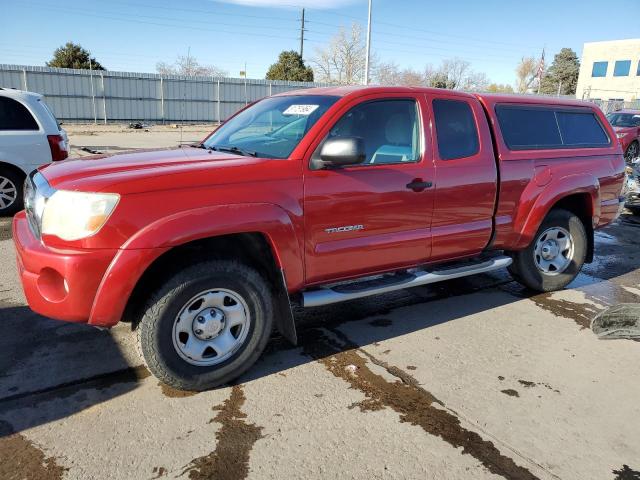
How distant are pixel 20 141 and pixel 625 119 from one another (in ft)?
58.6

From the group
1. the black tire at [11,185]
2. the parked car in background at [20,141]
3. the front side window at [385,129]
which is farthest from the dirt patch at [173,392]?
the black tire at [11,185]

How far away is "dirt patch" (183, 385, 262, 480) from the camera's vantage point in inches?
96.8

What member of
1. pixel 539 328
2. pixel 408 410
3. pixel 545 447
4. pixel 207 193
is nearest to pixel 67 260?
pixel 207 193

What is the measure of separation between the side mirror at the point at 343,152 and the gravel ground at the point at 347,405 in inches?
55.4

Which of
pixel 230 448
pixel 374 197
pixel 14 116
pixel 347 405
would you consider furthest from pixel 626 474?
pixel 14 116

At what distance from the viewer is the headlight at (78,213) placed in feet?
8.90

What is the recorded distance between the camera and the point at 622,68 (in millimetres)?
54000

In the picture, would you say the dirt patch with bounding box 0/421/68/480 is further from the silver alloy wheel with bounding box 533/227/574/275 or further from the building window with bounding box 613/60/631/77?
the building window with bounding box 613/60/631/77

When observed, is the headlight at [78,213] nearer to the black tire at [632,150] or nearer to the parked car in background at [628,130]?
the parked car in background at [628,130]

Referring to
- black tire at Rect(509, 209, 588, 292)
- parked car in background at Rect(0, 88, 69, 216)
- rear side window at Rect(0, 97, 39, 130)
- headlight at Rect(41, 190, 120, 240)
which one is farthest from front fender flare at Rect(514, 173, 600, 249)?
rear side window at Rect(0, 97, 39, 130)

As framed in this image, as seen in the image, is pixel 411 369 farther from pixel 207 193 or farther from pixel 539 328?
pixel 207 193

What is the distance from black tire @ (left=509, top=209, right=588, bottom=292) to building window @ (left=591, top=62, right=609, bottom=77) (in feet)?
200

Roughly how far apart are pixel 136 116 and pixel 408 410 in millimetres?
28860

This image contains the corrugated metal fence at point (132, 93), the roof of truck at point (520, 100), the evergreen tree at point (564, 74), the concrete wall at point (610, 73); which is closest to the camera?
the roof of truck at point (520, 100)
